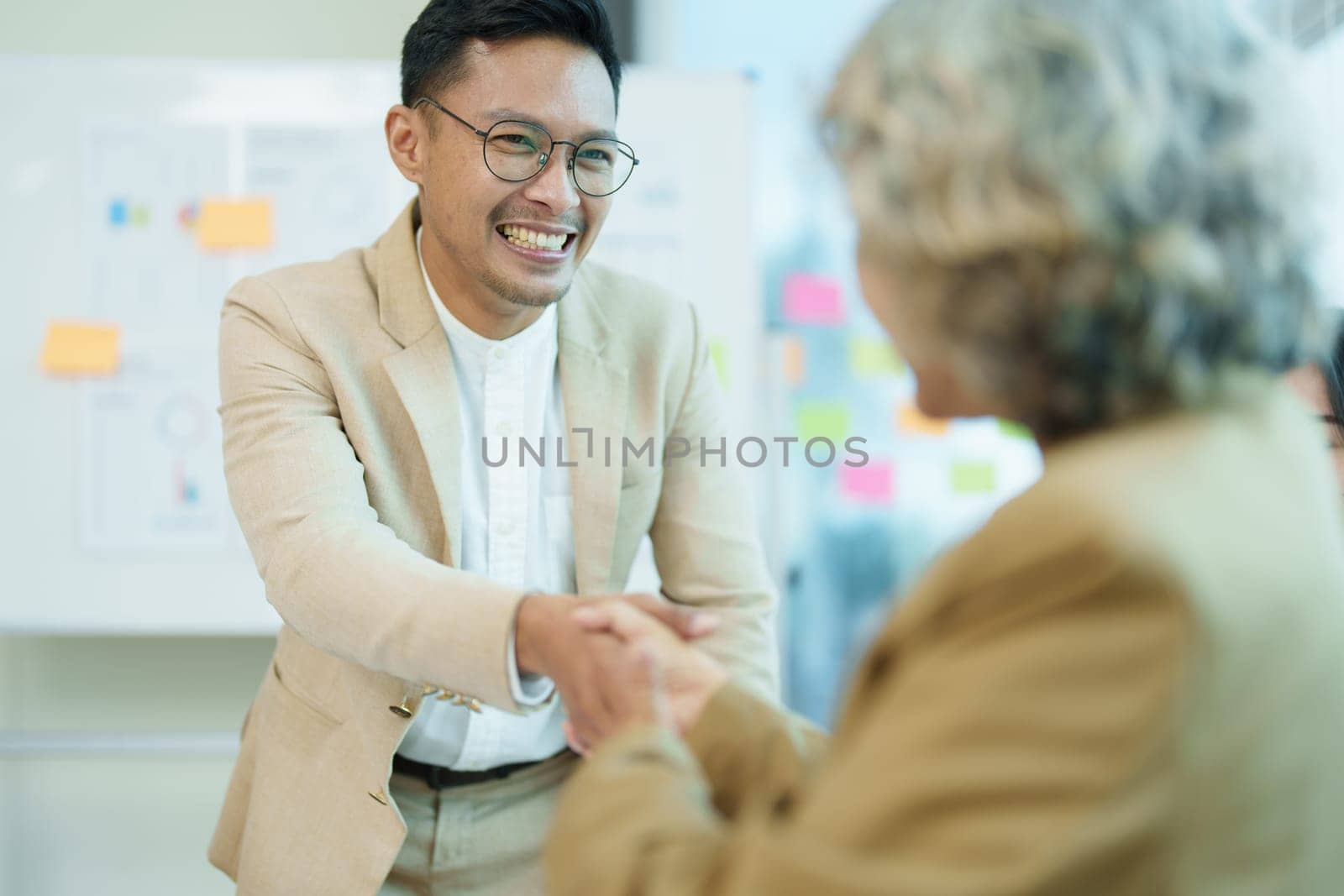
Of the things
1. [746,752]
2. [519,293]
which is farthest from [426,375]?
[746,752]

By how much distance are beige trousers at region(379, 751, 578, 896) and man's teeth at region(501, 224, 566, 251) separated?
684 millimetres

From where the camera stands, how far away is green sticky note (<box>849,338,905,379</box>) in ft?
9.51

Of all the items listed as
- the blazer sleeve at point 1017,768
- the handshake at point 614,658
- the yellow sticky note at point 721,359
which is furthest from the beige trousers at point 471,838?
the yellow sticky note at point 721,359

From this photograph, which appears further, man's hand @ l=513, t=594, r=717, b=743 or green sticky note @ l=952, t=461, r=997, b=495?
green sticky note @ l=952, t=461, r=997, b=495

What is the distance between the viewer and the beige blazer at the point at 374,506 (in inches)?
47.6

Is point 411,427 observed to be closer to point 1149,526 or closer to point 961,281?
point 961,281

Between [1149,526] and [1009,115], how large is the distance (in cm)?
25

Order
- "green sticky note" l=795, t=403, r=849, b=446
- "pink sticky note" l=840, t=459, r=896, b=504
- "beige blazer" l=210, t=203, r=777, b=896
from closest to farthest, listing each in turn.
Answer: "beige blazer" l=210, t=203, r=777, b=896 < "green sticky note" l=795, t=403, r=849, b=446 < "pink sticky note" l=840, t=459, r=896, b=504

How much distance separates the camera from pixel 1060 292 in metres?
0.69

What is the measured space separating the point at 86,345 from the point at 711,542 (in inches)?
65.2

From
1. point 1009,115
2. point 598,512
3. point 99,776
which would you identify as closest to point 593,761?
point 1009,115

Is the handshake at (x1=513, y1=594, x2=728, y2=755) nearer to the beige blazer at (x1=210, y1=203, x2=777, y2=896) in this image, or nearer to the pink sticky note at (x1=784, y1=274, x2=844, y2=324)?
the beige blazer at (x1=210, y1=203, x2=777, y2=896)

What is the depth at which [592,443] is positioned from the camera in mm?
1505

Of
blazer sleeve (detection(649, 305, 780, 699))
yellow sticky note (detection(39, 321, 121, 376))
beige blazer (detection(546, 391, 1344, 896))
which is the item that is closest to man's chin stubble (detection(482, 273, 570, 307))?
blazer sleeve (detection(649, 305, 780, 699))
